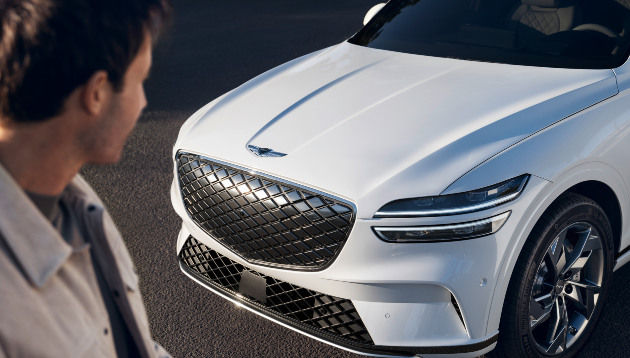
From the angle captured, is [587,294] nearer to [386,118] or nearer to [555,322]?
[555,322]

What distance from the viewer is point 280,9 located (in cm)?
1382

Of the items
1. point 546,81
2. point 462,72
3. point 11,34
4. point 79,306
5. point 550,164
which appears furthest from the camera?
point 462,72

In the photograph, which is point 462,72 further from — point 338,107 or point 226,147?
point 226,147

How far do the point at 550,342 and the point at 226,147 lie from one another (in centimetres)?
173

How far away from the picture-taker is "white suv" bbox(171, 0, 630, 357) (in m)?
2.48

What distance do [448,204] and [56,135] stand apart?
5.31 feet

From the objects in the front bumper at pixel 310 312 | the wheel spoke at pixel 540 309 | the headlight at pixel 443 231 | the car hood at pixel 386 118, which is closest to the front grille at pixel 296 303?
the front bumper at pixel 310 312

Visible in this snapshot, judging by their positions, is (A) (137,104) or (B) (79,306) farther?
(A) (137,104)

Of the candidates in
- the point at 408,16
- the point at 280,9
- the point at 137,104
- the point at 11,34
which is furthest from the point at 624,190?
the point at 280,9

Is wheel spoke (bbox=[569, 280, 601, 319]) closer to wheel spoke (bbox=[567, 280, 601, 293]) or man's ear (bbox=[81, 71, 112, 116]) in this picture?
wheel spoke (bbox=[567, 280, 601, 293])

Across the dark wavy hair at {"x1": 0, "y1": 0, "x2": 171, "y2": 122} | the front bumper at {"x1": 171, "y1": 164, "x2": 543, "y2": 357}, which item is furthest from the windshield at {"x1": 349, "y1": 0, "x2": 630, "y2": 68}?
the dark wavy hair at {"x1": 0, "y1": 0, "x2": 171, "y2": 122}

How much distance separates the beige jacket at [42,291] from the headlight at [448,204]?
1376 millimetres

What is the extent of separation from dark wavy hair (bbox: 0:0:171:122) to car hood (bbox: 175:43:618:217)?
4.83 feet

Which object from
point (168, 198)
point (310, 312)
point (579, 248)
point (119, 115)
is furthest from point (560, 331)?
point (168, 198)
